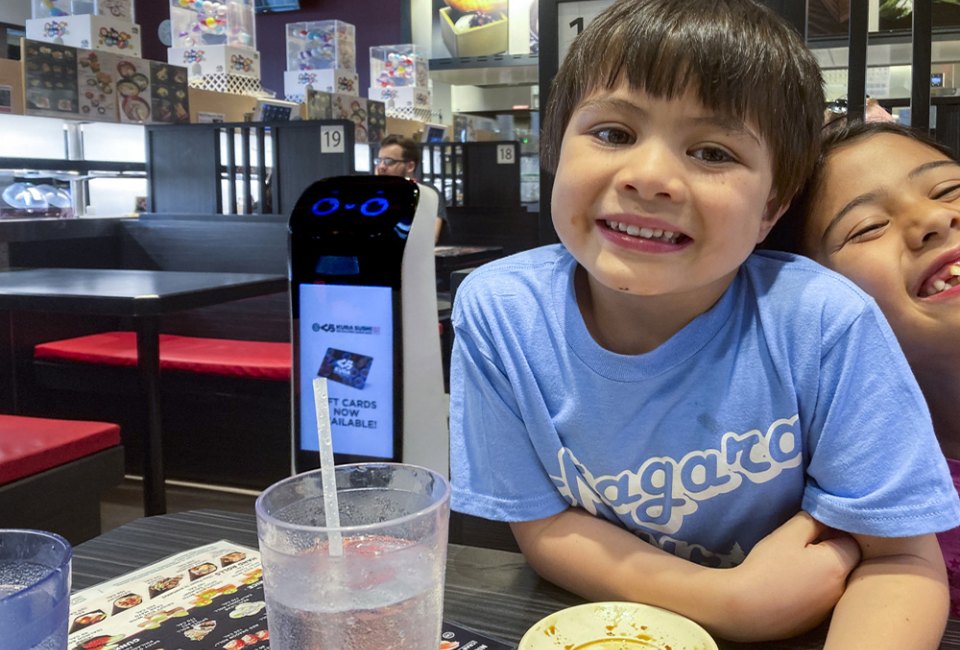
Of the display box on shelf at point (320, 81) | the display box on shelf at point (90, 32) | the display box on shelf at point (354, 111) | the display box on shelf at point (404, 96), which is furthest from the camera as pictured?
the display box on shelf at point (404, 96)

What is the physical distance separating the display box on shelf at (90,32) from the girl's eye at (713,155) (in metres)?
4.14

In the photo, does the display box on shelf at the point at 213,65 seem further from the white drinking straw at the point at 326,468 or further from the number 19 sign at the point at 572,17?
the white drinking straw at the point at 326,468

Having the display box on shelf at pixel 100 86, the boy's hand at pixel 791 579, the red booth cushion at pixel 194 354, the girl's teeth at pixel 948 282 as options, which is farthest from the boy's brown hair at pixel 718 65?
the display box on shelf at pixel 100 86

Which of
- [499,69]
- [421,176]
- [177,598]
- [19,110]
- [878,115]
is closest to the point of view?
A: [177,598]

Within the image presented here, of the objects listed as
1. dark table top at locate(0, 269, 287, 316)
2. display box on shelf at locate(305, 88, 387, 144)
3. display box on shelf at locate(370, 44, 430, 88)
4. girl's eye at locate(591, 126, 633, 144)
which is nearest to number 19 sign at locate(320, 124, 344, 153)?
dark table top at locate(0, 269, 287, 316)

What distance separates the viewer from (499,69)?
8609mm

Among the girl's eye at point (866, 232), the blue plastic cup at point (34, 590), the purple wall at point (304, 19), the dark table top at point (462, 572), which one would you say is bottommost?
the dark table top at point (462, 572)

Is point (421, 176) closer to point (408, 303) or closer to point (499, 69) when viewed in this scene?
point (499, 69)

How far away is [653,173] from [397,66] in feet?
22.6

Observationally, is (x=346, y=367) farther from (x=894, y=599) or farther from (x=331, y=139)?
(x=331, y=139)

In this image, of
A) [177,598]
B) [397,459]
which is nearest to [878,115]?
[397,459]

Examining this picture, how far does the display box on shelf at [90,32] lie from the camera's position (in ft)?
13.8

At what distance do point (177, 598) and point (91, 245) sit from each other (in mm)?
3739

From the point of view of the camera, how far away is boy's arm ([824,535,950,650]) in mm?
667
